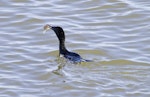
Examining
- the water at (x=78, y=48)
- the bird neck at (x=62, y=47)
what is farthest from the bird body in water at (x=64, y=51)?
the water at (x=78, y=48)

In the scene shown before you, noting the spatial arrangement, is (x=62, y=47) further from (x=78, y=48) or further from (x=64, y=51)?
(x=78, y=48)

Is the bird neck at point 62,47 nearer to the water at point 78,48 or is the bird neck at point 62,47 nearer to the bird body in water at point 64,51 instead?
the bird body in water at point 64,51

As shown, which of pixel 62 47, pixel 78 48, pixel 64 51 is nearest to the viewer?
pixel 64 51

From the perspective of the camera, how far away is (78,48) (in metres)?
14.8

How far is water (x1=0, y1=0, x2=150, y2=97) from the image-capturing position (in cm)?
1257

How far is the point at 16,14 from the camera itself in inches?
664

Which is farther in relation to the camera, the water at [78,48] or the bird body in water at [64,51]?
the bird body in water at [64,51]

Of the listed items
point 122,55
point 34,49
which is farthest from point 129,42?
point 34,49

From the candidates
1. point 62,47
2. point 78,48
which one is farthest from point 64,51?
point 78,48

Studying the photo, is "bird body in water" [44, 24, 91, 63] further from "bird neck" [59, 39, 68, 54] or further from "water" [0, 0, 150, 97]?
"water" [0, 0, 150, 97]

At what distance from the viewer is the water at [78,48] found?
1257 centimetres

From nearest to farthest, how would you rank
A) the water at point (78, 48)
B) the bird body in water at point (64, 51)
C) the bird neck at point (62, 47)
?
1. the water at point (78, 48)
2. the bird body in water at point (64, 51)
3. the bird neck at point (62, 47)

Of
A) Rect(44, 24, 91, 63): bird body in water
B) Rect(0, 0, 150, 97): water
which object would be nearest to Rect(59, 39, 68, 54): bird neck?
Rect(44, 24, 91, 63): bird body in water

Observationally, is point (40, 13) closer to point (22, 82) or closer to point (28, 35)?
point (28, 35)
